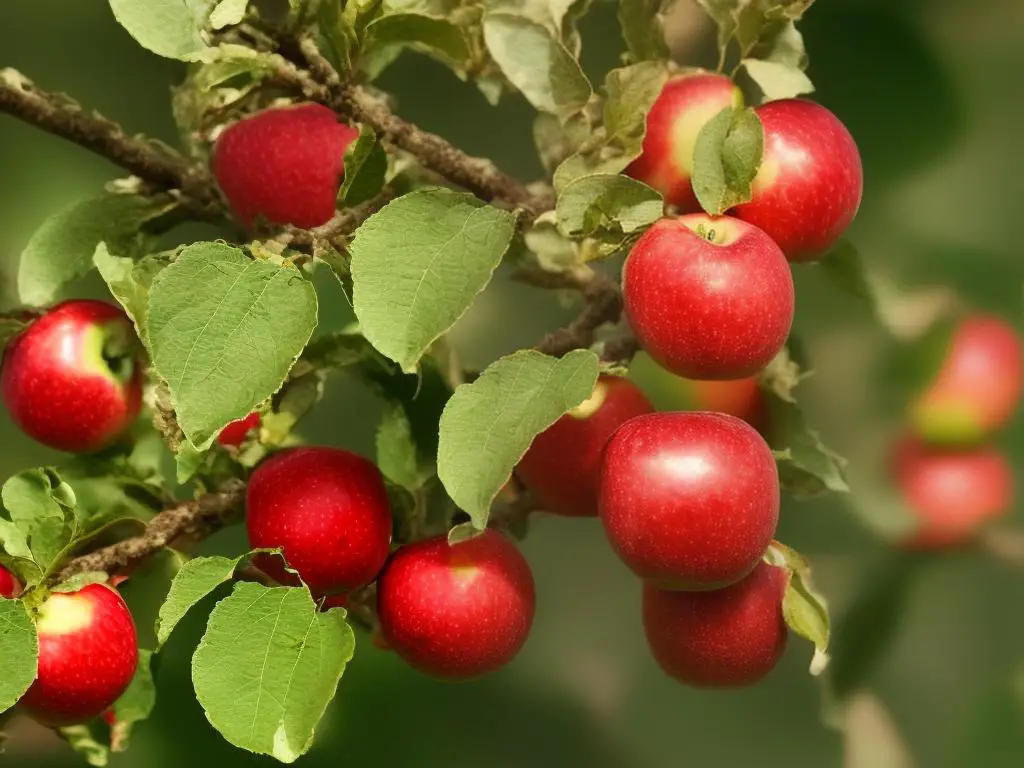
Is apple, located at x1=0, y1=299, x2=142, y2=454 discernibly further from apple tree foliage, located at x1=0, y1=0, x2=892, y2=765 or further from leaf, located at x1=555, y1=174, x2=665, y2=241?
leaf, located at x1=555, y1=174, x2=665, y2=241

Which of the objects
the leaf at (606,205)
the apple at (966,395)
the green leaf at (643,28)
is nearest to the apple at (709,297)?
the leaf at (606,205)

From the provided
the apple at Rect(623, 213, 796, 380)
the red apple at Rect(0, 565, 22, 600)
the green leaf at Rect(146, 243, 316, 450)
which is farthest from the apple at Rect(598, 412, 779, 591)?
the red apple at Rect(0, 565, 22, 600)

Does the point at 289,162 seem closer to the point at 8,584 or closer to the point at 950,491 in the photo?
the point at 8,584

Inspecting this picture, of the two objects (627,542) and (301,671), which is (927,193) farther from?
(301,671)

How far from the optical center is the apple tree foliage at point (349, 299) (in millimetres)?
432

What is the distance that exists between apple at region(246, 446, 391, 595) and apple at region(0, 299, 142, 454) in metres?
0.09

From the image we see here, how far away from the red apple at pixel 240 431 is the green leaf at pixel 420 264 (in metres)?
0.14

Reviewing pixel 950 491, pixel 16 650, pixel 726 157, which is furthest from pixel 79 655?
pixel 950 491

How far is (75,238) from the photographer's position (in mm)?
590

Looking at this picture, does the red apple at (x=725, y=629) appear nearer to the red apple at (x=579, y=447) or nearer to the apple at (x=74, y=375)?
the red apple at (x=579, y=447)

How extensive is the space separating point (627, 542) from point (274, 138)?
26 centimetres

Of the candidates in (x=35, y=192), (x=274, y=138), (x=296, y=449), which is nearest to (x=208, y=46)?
(x=274, y=138)

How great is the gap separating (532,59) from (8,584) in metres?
0.34

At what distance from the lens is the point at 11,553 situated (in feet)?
1.62
